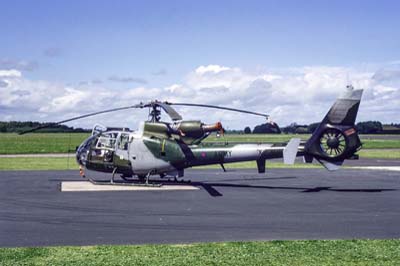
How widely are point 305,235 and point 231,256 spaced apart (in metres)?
3.23

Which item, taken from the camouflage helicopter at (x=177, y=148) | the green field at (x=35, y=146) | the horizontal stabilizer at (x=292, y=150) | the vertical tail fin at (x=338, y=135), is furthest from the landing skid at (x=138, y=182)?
the green field at (x=35, y=146)

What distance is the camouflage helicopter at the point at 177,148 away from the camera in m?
22.9

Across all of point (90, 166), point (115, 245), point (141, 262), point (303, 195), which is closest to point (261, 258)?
point (141, 262)

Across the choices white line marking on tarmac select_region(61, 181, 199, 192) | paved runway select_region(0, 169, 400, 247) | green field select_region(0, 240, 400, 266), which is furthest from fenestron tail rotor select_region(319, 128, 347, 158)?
green field select_region(0, 240, 400, 266)

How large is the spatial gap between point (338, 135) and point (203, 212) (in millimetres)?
8776

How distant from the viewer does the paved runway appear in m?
13.2

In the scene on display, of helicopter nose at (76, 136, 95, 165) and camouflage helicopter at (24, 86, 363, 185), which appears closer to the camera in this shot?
camouflage helicopter at (24, 86, 363, 185)

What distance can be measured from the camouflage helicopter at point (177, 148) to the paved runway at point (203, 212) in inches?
59.8

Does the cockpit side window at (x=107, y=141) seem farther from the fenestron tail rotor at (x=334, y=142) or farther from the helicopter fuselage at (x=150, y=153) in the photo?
the fenestron tail rotor at (x=334, y=142)

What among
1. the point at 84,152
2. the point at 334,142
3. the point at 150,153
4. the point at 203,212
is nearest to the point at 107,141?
the point at 84,152

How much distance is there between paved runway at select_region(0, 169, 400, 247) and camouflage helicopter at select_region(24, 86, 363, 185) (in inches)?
59.8

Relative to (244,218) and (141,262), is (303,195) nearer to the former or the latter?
(244,218)

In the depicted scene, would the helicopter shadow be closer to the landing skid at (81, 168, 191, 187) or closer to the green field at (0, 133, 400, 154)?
the landing skid at (81, 168, 191, 187)

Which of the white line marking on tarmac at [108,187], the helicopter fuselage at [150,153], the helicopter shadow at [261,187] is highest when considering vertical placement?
the helicopter fuselage at [150,153]
